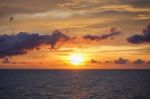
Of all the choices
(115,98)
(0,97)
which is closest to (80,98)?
(115,98)

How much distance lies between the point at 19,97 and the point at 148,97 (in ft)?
149

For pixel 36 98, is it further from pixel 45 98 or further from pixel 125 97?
pixel 125 97

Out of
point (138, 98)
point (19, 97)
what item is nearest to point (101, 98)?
point (138, 98)

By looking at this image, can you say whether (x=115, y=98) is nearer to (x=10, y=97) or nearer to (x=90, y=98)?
(x=90, y=98)

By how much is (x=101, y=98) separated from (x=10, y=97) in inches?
1261

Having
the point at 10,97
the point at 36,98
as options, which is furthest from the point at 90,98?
the point at 10,97

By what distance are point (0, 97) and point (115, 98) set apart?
4032 cm

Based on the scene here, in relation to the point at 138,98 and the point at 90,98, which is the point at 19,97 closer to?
the point at 90,98

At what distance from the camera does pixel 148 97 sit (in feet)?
347

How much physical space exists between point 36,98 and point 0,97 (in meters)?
13.5

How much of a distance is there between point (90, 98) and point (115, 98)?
8674 millimetres

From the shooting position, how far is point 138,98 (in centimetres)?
10319

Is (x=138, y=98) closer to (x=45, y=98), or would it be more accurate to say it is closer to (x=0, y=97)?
(x=45, y=98)

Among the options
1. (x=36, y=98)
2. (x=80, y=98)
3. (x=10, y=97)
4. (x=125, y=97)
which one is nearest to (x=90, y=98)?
(x=80, y=98)
